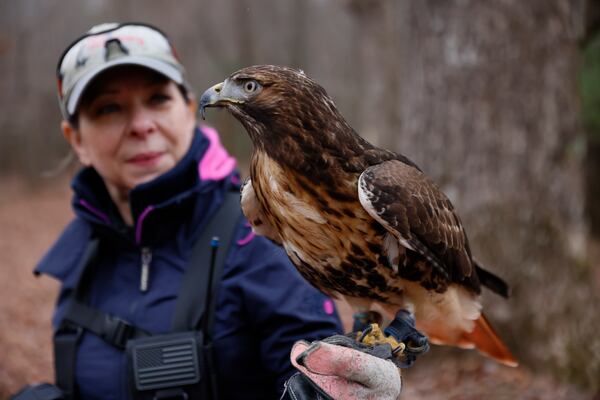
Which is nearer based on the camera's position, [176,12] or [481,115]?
[481,115]

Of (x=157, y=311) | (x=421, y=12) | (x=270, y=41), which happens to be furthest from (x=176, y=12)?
(x=157, y=311)

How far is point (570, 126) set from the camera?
17.5ft

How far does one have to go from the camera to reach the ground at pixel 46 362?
5293mm

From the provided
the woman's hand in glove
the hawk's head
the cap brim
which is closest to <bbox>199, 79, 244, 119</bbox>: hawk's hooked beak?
the hawk's head

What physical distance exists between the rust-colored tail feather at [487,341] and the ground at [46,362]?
1.96 m

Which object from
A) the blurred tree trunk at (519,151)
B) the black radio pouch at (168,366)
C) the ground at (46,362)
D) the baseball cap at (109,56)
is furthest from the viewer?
the ground at (46,362)

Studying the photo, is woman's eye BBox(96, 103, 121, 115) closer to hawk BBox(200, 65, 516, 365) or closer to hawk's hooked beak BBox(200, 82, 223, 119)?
hawk BBox(200, 65, 516, 365)

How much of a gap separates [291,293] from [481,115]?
300cm

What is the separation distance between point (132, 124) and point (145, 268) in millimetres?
652

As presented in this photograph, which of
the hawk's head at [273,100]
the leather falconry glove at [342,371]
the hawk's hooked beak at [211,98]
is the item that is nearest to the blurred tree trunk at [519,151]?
the leather falconry glove at [342,371]

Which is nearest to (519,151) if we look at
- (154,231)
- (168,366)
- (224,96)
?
(154,231)

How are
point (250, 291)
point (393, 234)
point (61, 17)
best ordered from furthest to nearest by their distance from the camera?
point (61, 17)
point (250, 291)
point (393, 234)

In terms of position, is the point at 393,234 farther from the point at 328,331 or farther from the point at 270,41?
the point at 270,41

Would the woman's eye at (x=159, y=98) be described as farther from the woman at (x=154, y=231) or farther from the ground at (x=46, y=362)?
the ground at (x=46, y=362)
